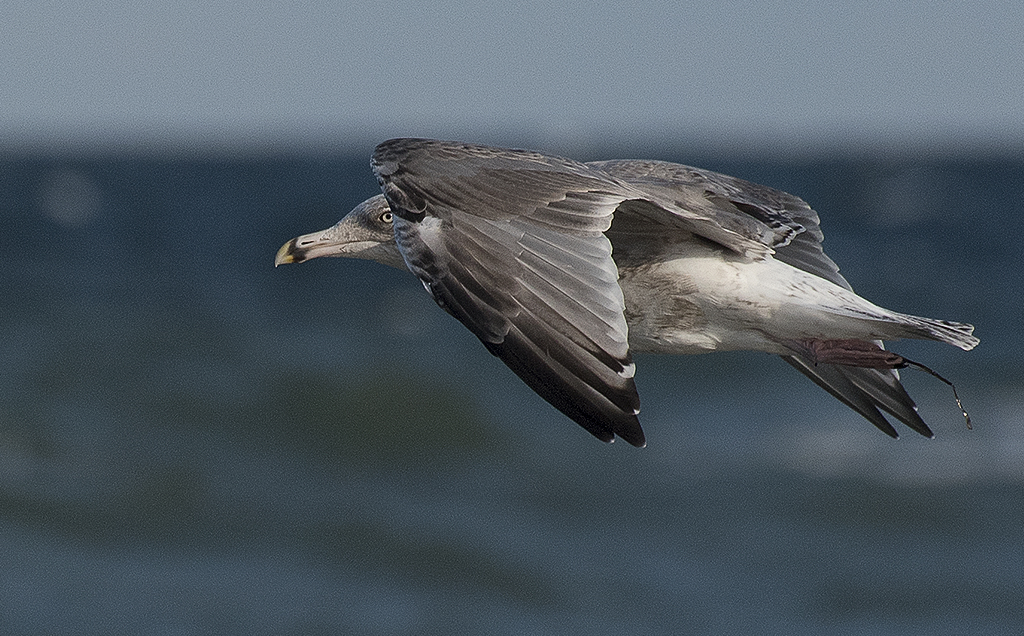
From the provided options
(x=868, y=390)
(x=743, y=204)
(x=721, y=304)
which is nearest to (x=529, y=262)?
(x=721, y=304)

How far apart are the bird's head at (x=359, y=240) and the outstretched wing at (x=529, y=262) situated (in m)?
0.65

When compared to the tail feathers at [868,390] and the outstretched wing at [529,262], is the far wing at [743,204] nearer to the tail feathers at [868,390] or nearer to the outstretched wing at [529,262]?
the tail feathers at [868,390]

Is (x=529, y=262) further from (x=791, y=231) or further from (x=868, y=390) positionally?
(x=868, y=390)

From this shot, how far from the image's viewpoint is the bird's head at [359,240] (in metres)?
→ 5.28

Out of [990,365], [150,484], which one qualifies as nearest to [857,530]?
[990,365]

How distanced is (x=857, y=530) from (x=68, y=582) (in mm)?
6832

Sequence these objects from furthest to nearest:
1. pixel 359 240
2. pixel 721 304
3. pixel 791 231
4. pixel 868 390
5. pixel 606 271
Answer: pixel 868 390, pixel 359 240, pixel 791 231, pixel 721 304, pixel 606 271

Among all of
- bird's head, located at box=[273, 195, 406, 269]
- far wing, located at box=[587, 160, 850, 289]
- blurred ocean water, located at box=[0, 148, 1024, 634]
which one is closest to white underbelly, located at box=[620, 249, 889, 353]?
far wing, located at box=[587, 160, 850, 289]

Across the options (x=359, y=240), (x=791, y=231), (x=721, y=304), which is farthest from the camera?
(x=359, y=240)

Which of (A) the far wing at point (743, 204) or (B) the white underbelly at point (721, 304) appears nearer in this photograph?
(B) the white underbelly at point (721, 304)

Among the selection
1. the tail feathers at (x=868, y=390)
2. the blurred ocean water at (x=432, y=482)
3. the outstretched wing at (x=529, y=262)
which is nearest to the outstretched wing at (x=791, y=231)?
the tail feathers at (x=868, y=390)

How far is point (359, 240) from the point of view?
5.35 metres

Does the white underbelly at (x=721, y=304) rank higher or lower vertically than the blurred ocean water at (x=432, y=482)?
higher

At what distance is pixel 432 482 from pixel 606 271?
11.0 meters
